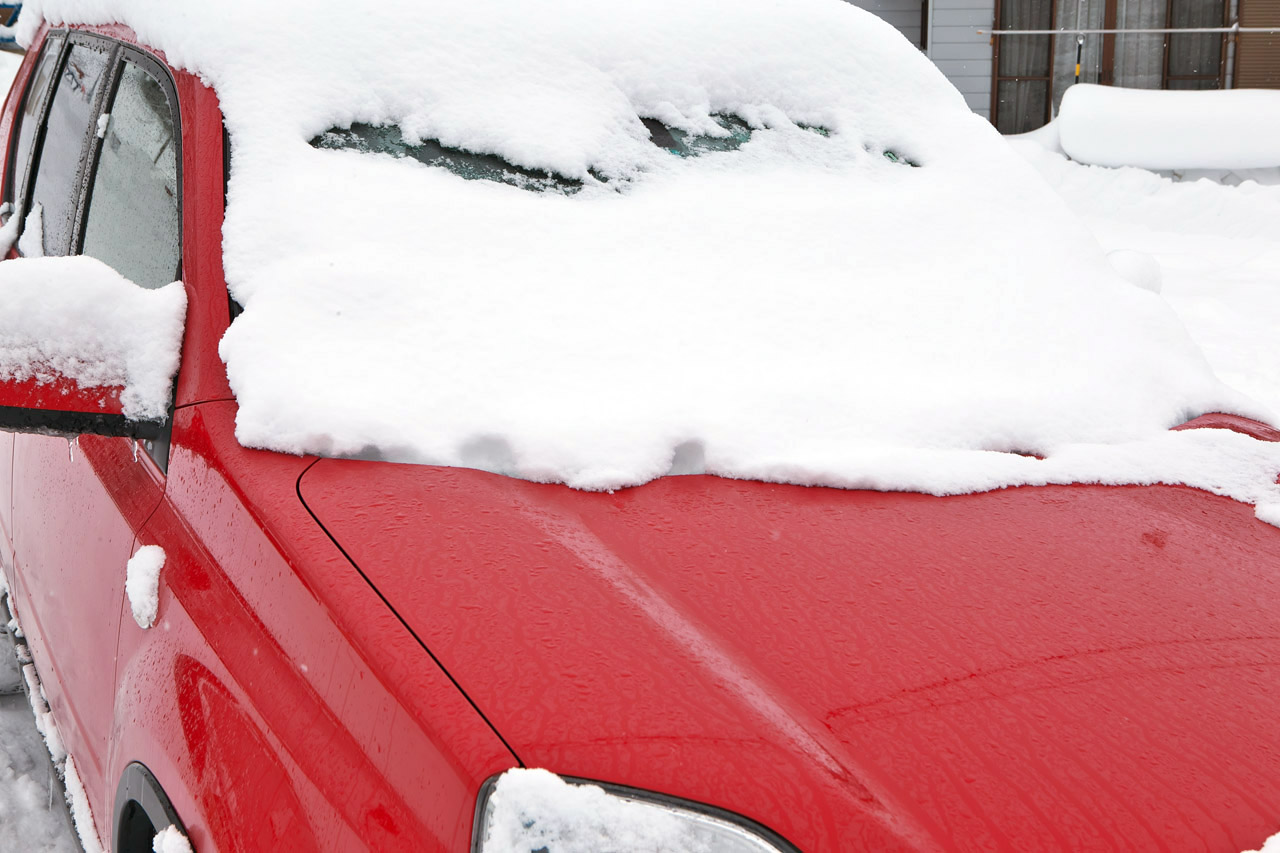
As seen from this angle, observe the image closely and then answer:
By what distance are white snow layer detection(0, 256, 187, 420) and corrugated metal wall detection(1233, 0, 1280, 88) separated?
14124 millimetres

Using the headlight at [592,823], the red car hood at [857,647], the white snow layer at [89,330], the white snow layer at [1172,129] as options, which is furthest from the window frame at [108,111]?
the white snow layer at [1172,129]

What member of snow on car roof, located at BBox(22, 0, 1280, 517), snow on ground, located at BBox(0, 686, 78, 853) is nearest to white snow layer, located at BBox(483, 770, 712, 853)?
snow on car roof, located at BBox(22, 0, 1280, 517)

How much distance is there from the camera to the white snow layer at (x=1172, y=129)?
31.4ft

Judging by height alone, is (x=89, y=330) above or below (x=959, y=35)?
above

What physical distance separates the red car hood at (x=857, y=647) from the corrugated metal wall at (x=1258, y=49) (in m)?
13.5

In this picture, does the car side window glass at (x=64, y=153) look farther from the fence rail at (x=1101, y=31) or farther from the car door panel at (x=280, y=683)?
the fence rail at (x=1101, y=31)

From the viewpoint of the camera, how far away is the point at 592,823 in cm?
82

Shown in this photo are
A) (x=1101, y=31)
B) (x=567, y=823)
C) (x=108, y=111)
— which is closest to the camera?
(x=567, y=823)

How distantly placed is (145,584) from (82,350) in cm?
32

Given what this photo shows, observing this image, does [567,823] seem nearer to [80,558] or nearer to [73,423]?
[73,423]

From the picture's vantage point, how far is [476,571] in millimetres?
1063

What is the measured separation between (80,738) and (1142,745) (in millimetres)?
1597

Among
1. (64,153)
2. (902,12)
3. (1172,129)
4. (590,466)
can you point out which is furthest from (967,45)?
(590,466)

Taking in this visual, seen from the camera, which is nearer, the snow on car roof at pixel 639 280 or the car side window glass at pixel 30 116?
the snow on car roof at pixel 639 280
